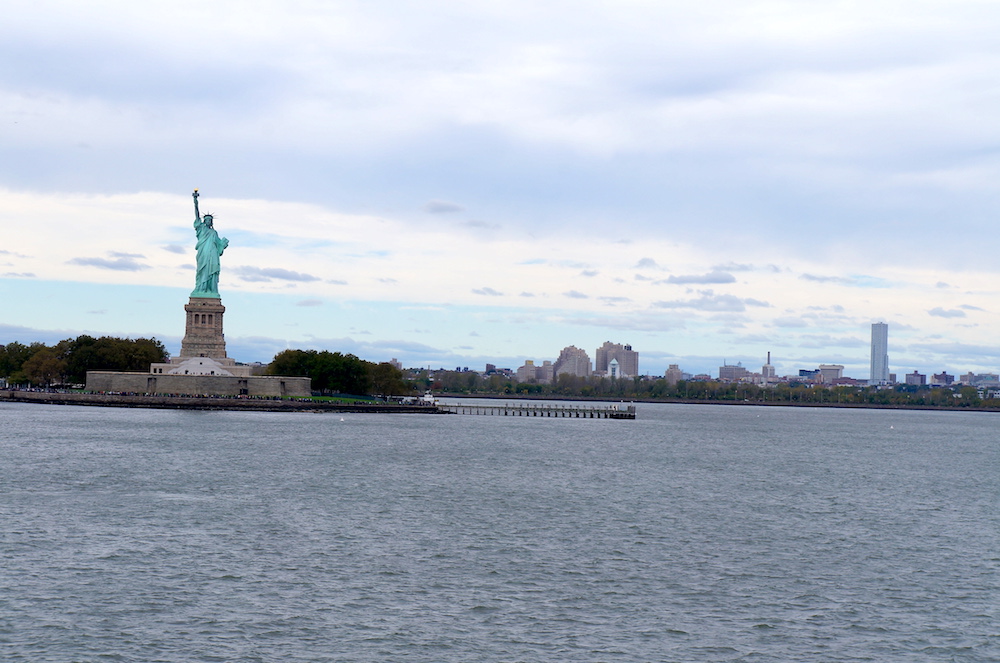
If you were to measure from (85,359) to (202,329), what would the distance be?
18924 mm

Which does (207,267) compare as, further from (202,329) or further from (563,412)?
(563,412)

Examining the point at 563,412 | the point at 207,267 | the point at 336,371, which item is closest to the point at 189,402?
the point at 207,267

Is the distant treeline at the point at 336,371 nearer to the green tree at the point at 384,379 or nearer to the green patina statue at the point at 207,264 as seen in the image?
the green tree at the point at 384,379

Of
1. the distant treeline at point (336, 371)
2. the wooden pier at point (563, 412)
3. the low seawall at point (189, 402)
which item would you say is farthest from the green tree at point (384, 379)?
the low seawall at point (189, 402)

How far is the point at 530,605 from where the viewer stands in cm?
2692

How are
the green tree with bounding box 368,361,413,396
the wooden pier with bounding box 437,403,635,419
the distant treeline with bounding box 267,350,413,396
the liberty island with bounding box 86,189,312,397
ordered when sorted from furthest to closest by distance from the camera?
the green tree with bounding box 368,361,413,396 → the wooden pier with bounding box 437,403,635,419 → the distant treeline with bounding box 267,350,413,396 → the liberty island with bounding box 86,189,312,397

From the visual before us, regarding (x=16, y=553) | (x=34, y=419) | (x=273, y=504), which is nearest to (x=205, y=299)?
(x=34, y=419)

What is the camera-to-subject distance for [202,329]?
432 ft

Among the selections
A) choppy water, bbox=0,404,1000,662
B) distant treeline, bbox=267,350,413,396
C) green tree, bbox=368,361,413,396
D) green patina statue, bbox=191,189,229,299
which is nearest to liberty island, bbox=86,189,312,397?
green patina statue, bbox=191,189,229,299

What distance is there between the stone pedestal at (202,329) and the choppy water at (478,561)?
2637 inches

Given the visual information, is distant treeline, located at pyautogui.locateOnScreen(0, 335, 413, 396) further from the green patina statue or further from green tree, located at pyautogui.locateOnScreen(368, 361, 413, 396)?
the green patina statue

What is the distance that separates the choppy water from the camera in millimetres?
23859

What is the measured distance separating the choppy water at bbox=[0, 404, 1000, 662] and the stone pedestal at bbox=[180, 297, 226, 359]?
6699 cm

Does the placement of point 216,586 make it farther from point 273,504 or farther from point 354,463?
point 354,463
